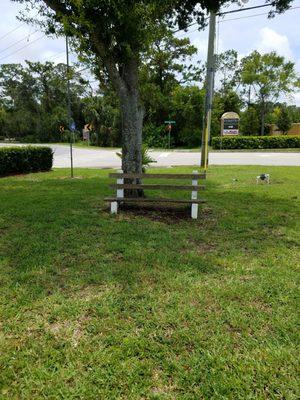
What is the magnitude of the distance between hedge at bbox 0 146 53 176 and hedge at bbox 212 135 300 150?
17329 millimetres

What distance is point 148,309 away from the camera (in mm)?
2838

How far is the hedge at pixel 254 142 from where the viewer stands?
27938mm

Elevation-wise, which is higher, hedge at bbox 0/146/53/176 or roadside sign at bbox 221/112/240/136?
roadside sign at bbox 221/112/240/136

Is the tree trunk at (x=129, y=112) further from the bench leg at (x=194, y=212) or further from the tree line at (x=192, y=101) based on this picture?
the tree line at (x=192, y=101)

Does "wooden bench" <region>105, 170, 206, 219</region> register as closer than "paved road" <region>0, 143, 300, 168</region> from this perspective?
Yes

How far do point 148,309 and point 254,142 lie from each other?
27.2m

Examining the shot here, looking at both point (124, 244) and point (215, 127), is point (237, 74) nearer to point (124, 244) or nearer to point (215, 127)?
point (215, 127)

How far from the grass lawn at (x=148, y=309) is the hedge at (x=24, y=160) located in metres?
7.77

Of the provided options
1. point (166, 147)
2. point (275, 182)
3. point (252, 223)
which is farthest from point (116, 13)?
point (166, 147)

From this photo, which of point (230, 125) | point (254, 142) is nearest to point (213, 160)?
point (230, 125)

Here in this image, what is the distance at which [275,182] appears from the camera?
9.86 meters

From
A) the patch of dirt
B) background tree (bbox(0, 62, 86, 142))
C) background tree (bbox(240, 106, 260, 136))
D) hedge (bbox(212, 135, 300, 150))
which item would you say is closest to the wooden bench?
the patch of dirt

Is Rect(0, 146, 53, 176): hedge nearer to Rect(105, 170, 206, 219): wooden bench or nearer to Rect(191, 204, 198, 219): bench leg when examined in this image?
Rect(105, 170, 206, 219): wooden bench

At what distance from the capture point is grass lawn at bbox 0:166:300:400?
2.09 metres
